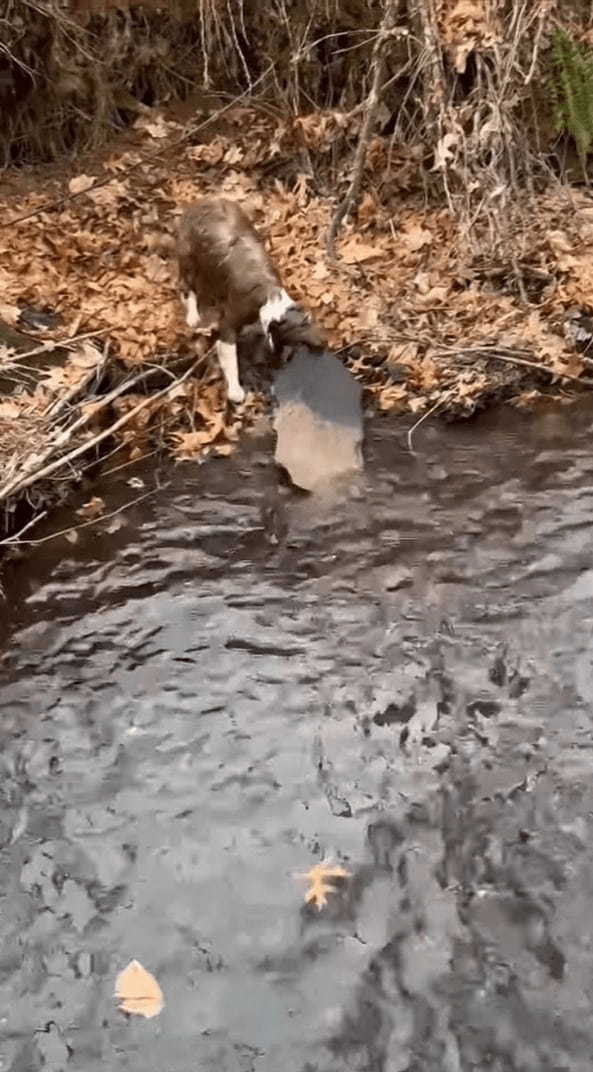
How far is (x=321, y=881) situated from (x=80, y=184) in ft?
22.8

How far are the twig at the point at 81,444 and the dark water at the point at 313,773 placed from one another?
359mm

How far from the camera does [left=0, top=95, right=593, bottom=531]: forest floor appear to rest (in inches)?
300

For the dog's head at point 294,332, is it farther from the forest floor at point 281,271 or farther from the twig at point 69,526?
the twig at point 69,526

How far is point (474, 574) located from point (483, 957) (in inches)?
93.7

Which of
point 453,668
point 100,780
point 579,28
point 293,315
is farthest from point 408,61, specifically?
point 100,780

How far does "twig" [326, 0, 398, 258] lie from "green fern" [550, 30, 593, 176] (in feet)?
4.59

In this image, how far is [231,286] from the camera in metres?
7.59

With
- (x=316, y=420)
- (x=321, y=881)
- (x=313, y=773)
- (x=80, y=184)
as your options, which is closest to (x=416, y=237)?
(x=316, y=420)

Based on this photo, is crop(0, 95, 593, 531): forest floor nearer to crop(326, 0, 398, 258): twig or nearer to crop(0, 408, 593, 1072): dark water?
crop(326, 0, 398, 258): twig

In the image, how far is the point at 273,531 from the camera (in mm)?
6812

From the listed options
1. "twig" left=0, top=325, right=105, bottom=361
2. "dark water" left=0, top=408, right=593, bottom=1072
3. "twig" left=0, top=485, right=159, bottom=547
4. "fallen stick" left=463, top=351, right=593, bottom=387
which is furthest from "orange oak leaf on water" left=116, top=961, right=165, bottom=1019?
"fallen stick" left=463, top=351, right=593, bottom=387

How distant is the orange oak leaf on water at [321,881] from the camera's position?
477cm

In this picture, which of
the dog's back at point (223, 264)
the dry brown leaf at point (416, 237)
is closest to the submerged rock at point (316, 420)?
the dog's back at point (223, 264)

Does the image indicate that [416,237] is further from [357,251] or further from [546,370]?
[546,370]
